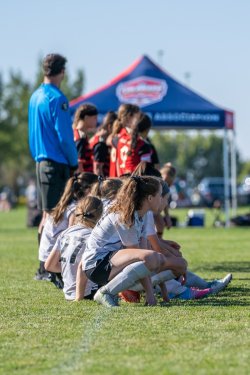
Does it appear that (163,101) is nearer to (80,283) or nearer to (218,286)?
(218,286)

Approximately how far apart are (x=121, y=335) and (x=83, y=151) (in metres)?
5.74

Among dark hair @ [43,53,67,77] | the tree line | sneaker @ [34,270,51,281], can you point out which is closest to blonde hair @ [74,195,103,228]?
sneaker @ [34,270,51,281]

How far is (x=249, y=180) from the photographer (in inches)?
1000

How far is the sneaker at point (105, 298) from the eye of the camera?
26.8 ft

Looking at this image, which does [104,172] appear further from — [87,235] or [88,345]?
[88,345]

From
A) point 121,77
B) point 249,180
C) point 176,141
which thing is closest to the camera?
point 121,77

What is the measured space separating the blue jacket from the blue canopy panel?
11.7m

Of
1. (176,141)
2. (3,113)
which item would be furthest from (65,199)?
(176,141)

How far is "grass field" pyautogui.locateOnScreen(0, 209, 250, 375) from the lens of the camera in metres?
5.51

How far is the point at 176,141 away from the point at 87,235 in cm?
9336

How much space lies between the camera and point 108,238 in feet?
27.3

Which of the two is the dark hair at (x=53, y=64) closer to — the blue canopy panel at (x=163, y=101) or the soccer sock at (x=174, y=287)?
the soccer sock at (x=174, y=287)

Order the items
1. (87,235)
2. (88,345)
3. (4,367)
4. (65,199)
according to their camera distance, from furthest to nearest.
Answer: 1. (65,199)
2. (87,235)
3. (88,345)
4. (4,367)

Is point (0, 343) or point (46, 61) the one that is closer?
point (0, 343)
